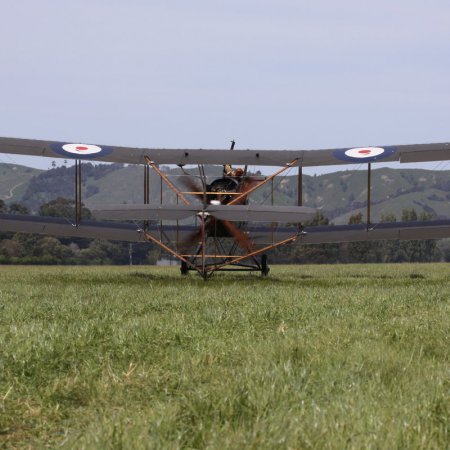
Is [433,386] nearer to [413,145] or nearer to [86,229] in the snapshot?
[413,145]

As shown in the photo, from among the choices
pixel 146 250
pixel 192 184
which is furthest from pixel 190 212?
pixel 146 250

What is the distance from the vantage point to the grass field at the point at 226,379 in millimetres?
3812

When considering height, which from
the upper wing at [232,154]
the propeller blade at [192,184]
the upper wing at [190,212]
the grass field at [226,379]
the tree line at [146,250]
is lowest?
the tree line at [146,250]

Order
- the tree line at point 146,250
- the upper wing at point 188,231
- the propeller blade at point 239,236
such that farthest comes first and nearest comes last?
the tree line at point 146,250, the upper wing at point 188,231, the propeller blade at point 239,236

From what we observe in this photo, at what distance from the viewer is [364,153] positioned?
63.5ft

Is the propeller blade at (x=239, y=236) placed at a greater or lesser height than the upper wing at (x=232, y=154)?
lesser

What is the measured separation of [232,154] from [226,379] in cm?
1450

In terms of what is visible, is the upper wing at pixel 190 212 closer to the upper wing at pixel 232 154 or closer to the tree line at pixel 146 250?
the upper wing at pixel 232 154

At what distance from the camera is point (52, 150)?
64.0 ft

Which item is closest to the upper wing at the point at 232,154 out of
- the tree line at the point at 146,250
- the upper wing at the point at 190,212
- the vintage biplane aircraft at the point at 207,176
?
the vintage biplane aircraft at the point at 207,176

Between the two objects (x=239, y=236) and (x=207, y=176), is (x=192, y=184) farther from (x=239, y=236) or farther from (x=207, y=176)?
(x=239, y=236)

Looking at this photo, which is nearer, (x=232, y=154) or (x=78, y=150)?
(x=232, y=154)

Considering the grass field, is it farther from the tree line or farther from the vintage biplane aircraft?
the tree line

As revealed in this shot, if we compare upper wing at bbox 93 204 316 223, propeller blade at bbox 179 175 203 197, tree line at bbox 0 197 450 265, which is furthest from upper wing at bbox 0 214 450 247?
tree line at bbox 0 197 450 265
